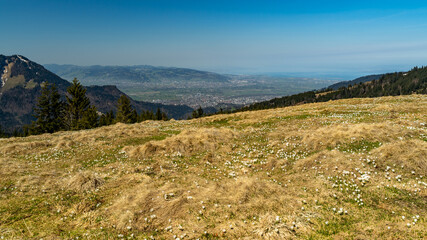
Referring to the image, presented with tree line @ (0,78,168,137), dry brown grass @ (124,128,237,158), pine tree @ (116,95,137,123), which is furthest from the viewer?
pine tree @ (116,95,137,123)

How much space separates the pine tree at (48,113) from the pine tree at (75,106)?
3.08m

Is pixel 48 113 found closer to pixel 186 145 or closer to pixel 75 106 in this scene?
pixel 75 106

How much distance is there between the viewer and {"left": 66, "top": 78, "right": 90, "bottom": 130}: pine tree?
74.5 m

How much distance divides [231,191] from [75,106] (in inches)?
3310

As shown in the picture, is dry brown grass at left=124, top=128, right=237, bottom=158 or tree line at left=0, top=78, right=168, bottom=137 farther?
tree line at left=0, top=78, right=168, bottom=137

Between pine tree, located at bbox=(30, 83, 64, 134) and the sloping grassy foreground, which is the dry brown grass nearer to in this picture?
the sloping grassy foreground

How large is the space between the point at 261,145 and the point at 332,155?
7460 mm

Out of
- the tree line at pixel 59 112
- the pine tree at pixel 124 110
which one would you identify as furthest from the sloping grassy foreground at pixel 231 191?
the pine tree at pixel 124 110

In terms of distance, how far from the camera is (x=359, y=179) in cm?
1249

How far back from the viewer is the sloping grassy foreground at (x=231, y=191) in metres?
9.27

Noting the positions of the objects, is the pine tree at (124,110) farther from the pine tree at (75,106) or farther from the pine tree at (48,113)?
the pine tree at (48,113)

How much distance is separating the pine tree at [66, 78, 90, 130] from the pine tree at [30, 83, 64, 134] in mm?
3083

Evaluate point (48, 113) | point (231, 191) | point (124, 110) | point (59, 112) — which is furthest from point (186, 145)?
point (124, 110)

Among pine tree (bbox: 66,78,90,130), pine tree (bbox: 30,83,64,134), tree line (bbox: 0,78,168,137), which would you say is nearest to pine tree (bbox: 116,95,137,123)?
tree line (bbox: 0,78,168,137)
